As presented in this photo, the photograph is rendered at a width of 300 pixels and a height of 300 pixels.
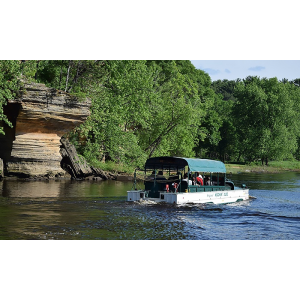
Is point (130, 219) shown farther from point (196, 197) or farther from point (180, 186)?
point (196, 197)

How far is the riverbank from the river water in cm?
4031

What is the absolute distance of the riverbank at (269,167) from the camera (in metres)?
66.5

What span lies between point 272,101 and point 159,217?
201 feet

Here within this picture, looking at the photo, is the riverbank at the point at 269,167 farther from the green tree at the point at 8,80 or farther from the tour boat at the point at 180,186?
the tour boat at the point at 180,186

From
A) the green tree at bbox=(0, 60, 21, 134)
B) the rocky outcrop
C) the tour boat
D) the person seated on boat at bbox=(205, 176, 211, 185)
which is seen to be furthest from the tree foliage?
the person seated on boat at bbox=(205, 176, 211, 185)

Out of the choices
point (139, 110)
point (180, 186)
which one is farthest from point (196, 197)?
point (139, 110)

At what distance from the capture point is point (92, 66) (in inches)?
1841

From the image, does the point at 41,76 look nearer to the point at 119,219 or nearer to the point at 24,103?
the point at 24,103

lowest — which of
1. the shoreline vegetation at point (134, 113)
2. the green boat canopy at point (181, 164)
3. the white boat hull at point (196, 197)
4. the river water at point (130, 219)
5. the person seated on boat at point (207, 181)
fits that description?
the river water at point (130, 219)

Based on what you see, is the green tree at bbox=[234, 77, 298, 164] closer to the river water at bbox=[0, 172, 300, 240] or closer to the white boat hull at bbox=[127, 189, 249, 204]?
the white boat hull at bbox=[127, 189, 249, 204]

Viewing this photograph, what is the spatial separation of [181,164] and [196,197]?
6.58 ft

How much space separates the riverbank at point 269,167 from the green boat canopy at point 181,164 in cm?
3941

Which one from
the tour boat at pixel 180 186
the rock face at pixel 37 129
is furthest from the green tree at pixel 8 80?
the tour boat at pixel 180 186
